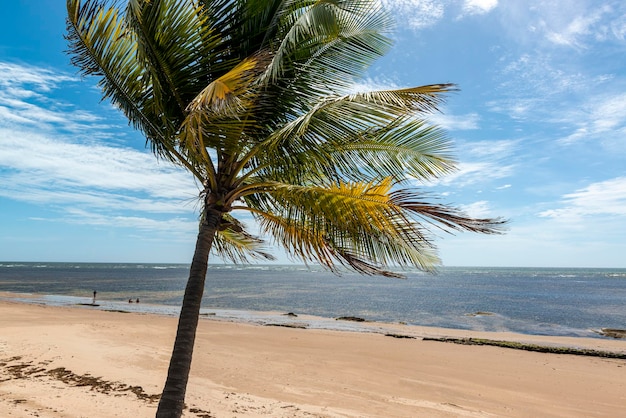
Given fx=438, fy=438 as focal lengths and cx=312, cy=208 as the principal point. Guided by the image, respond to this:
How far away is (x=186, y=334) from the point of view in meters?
4.22

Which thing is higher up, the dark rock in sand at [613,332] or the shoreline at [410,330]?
the dark rock in sand at [613,332]

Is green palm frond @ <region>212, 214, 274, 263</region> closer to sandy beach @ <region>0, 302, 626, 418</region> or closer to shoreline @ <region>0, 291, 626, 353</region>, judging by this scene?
sandy beach @ <region>0, 302, 626, 418</region>

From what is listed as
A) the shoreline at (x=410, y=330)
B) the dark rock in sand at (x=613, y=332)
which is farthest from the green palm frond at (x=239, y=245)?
the dark rock in sand at (x=613, y=332)

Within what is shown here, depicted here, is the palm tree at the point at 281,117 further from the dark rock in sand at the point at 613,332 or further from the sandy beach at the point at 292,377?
the dark rock in sand at the point at 613,332

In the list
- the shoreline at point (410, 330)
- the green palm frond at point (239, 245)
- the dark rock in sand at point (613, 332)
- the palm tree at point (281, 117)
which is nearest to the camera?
the palm tree at point (281, 117)

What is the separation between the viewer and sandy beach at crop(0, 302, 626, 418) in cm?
771

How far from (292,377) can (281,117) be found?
8.07 metres

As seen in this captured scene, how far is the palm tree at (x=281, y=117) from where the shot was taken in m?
3.76

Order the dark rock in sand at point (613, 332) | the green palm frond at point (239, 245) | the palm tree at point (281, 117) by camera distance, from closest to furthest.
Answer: the palm tree at point (281, 117) < the green palm frond at point (239, 245) < the dark rock in sand at point (613, 332)

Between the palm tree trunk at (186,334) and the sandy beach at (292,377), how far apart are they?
323 cm

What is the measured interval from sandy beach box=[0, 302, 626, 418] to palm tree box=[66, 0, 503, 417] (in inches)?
172

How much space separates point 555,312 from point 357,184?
122 feet

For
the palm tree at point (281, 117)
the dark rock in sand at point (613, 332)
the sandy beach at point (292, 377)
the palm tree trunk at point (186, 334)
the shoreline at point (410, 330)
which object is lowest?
the shoreline at point (410, 330)

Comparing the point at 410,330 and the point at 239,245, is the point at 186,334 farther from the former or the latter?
the point at 410,330
